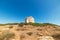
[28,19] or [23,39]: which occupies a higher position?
[28,19]

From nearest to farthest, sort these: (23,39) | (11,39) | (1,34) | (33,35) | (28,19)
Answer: (11,39)
(1,34)
(23,39)
(33,35)
(28,19)

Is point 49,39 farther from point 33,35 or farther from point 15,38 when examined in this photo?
point 33,35

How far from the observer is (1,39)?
2028cm

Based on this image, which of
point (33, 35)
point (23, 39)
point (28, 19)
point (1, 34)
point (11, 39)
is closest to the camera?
point (11, 39)

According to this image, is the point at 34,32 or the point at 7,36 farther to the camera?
the point at 34,32

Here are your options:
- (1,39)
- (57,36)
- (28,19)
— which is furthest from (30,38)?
(28,19)

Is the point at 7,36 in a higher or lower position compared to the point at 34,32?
lower

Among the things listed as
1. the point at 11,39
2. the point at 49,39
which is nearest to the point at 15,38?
the point at 11,39

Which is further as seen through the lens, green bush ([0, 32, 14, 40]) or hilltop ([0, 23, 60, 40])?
hilltop ([0, 23, 60, 40])

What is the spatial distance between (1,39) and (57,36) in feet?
29.5

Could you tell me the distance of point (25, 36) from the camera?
24.9 m

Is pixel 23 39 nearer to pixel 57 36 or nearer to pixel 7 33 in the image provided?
pixel 7 33

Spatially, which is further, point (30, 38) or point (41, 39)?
point (30, 38)

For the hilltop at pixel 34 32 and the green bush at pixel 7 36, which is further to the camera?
the hilltop at pixel 34 32
